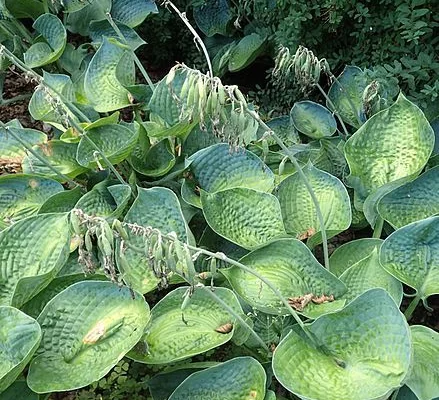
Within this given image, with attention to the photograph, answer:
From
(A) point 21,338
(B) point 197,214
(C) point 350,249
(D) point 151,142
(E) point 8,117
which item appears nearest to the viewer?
(A) point 21,338

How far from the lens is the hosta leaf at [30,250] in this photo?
1136 mm

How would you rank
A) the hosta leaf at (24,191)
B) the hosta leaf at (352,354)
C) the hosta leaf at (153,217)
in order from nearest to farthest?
the hosta leaf at (352,354), the hosta leaf at (153,217), the hosta leaf at (24,191)

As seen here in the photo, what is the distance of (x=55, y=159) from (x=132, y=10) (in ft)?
2.26

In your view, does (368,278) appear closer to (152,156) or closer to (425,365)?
(425,365)

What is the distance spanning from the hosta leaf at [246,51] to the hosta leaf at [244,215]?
716 mm

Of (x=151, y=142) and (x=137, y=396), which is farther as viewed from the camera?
(x=151, y=142)

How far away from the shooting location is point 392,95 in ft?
5.01

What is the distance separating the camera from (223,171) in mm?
1444

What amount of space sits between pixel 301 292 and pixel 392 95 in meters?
0.57

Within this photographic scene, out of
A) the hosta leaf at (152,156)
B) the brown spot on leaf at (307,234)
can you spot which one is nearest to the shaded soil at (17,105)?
the hosta leaf at (152,156)

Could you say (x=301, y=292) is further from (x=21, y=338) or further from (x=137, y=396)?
(x=21, y=338)

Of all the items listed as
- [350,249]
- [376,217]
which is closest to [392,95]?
[376,217]

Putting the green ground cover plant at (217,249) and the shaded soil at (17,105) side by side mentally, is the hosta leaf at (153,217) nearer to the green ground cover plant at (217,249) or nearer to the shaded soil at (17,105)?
the green ground cover plant at (217,249)

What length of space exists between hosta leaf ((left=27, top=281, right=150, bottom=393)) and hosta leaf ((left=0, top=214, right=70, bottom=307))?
56 millimetres
